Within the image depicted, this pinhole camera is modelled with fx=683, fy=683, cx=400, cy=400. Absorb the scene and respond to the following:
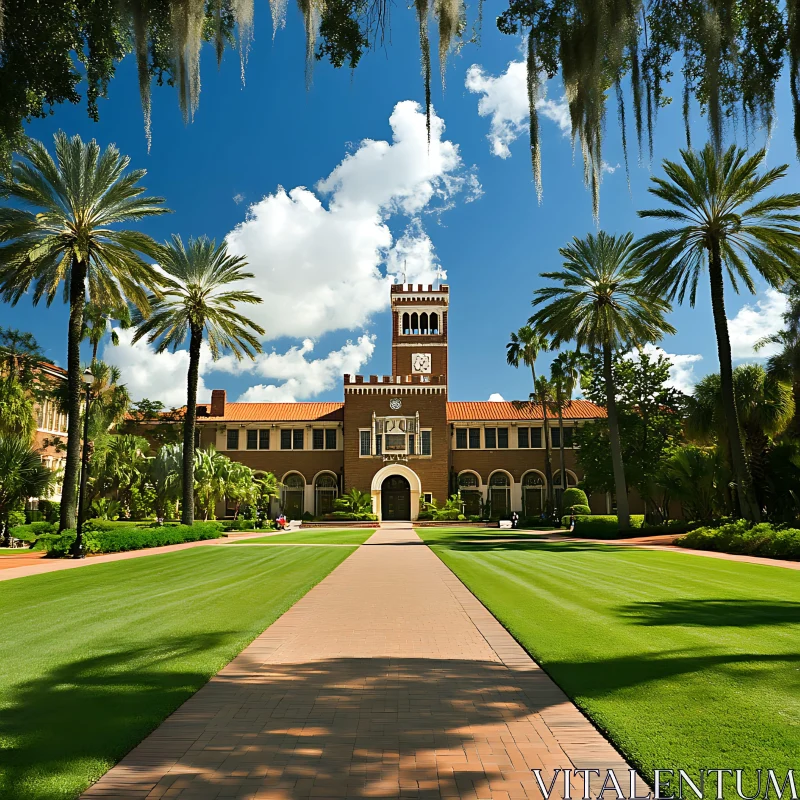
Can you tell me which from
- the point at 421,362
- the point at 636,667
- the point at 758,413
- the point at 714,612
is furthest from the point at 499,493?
the point at 636,667

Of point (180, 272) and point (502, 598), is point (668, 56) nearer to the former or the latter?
point (502, 598)

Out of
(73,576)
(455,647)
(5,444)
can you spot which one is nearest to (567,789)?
(455,647)

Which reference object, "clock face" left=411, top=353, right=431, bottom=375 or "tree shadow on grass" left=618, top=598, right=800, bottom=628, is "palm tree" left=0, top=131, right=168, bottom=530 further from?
"clock face" left=411, top=353, right=431, bottom=375

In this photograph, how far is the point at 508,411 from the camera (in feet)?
192

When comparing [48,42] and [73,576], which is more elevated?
[48,42]

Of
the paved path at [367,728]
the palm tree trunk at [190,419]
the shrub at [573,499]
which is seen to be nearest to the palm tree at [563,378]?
the shrub at [573,499]

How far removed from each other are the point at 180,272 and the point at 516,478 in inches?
→ 1375

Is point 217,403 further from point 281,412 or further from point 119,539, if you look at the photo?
point 119,539

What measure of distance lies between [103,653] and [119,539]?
55.3ft

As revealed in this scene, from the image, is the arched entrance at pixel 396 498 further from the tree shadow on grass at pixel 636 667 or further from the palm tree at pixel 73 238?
the tree shadow on grass at pixel 636 667

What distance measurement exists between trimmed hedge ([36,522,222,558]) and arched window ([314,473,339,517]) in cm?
2692

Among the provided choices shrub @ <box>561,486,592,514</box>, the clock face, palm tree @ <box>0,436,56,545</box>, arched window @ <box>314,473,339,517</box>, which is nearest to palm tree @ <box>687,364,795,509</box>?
shrub @ <box>561,486,592,514</box>

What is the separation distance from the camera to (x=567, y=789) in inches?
142

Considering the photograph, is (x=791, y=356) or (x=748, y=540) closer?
(x=748, y=540)
